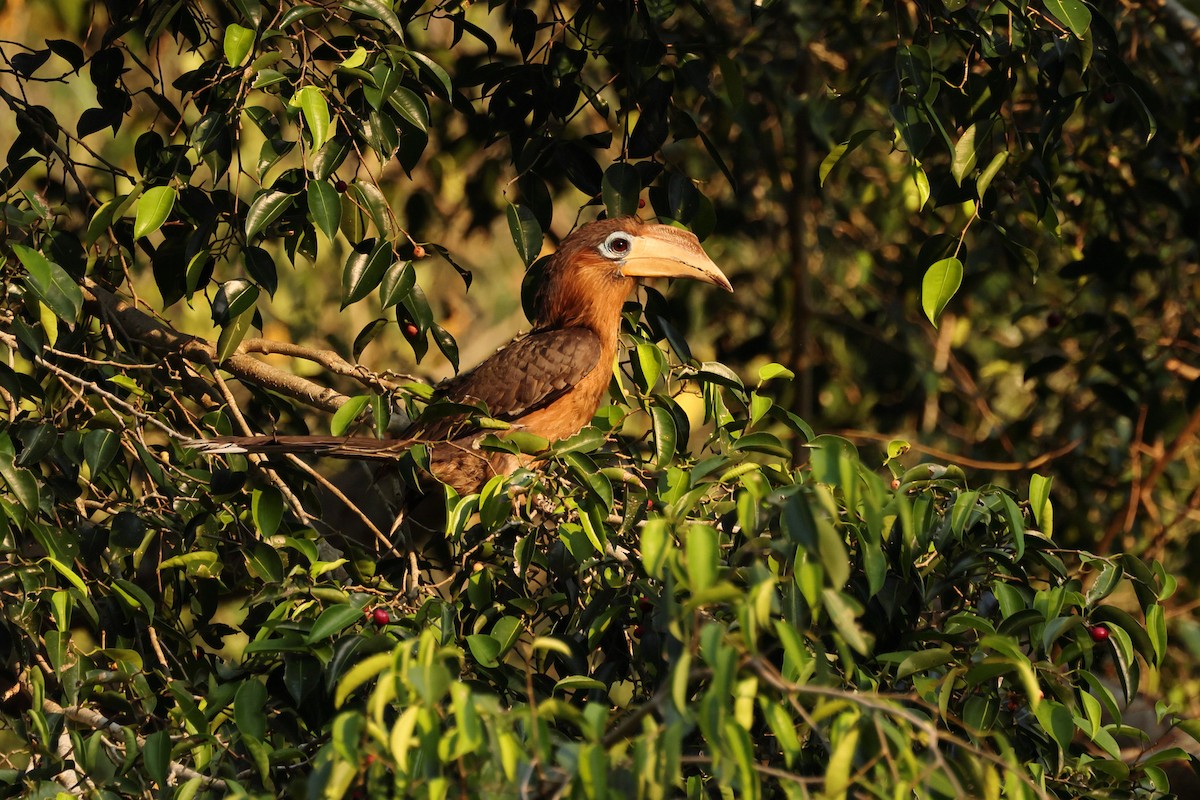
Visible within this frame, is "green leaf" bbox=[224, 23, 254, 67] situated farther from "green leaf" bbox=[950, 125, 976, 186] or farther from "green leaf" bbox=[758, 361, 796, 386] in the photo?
"green leaf" bbox=[950, 125, 976, 186]

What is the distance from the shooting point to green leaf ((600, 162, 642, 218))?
2727 millimetres

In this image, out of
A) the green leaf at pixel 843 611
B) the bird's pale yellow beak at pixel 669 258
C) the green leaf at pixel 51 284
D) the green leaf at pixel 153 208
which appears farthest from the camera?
the bird's pale yellow beak at pixel 669 258

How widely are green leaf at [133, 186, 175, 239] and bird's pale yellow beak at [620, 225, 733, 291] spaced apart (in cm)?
163

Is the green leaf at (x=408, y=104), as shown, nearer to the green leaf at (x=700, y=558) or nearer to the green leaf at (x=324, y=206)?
the green leaf at (x=324, y=206)

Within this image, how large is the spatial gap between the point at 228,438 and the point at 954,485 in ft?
4.88

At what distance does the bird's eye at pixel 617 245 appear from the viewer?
3670 millimetres

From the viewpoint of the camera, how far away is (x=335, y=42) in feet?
8.21

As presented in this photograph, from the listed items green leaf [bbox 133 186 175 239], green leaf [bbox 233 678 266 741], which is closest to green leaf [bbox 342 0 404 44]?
green leaf [bbox 133 186 175 239]

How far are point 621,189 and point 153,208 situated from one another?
101 centimetres

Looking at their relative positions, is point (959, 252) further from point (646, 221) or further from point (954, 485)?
point (646, 221)

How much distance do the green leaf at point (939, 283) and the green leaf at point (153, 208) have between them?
4.64 feet

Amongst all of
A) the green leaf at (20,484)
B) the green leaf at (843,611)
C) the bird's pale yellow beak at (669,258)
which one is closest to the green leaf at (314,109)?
the green leaf at (20,484)

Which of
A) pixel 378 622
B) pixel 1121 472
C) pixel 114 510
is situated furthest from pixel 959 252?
pixel 1121 472

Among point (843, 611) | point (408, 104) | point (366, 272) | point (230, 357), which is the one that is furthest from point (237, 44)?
point (843, 611)
